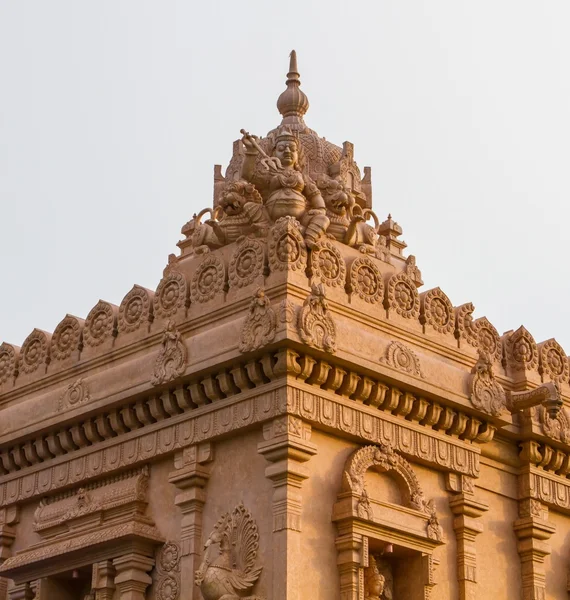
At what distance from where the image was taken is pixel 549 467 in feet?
72.6

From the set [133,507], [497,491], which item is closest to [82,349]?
[133,507]

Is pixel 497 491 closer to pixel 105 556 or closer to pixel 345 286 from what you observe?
pixel 345 286

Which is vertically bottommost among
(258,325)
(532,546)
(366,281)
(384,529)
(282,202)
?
(384,529)

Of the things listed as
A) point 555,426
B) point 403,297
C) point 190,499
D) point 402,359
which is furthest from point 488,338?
point 190,499

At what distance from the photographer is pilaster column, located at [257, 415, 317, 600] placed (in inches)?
712

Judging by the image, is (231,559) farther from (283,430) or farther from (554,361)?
(554,361)

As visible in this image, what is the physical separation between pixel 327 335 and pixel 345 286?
1.19 metres

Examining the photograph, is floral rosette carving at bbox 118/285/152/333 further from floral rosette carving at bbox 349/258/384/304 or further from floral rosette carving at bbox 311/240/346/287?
floral rosette carving at bbox 349/258/384/304

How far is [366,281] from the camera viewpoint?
20.3 meters

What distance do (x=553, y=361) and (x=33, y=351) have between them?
687 centimetres

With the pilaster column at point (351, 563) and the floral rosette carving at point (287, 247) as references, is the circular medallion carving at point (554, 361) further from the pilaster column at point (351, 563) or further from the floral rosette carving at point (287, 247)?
the pilaster column at point (351, 563)

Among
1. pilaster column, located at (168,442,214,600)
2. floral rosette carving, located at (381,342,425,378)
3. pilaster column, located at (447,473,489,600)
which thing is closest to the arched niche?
pilaster column, located at (447,473,489,600)

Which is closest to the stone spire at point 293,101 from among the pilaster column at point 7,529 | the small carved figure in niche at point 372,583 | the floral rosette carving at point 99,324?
the floral rosette carving at point 99,324

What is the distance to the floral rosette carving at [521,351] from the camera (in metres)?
22.3
